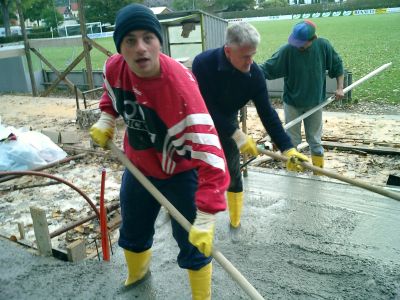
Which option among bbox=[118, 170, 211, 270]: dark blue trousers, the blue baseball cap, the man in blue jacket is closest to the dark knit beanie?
bbox=[118, 170, 211, 270]: dark blue trousers

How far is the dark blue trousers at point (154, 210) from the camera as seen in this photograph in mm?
2354

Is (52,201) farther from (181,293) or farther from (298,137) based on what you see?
(298,137)

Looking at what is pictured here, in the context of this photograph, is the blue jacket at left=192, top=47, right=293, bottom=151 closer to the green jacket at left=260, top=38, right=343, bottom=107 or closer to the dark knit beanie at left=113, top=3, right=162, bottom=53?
the dark knit beanie at left=113, top=3, right=162, bottom=53

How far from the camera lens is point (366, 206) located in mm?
3906

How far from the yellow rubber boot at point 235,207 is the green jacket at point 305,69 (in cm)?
159

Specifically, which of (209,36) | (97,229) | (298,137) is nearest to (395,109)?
(209,36)

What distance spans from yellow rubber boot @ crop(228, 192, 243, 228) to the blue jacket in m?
0.61

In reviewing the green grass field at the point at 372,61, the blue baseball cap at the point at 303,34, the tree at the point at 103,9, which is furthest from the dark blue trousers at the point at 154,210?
the tree at the point at 103,9

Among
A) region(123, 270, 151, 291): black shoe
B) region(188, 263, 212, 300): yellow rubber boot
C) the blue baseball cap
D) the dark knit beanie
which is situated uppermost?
the dark knit beanie

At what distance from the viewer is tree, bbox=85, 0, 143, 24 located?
147ft

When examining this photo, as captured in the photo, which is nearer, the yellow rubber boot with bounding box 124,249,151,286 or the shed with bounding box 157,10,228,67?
the yellow rubber boot with bounding box 124,249,151,286

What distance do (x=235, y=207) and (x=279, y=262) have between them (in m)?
0.70

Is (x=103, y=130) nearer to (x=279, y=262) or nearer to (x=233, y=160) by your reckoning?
(x=233, y=160)

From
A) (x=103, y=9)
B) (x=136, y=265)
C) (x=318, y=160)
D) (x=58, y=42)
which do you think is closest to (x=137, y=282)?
(x=136, y=265)
